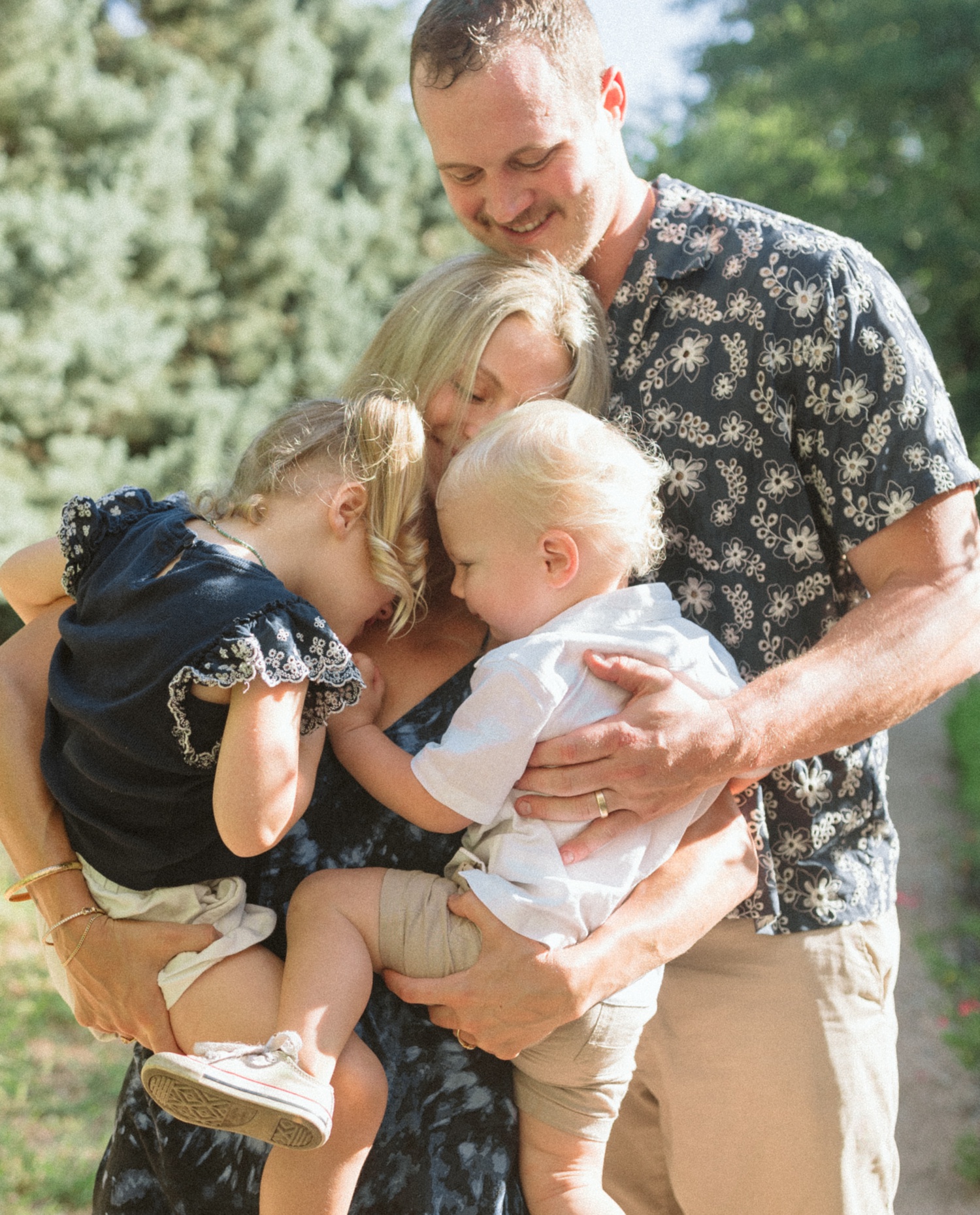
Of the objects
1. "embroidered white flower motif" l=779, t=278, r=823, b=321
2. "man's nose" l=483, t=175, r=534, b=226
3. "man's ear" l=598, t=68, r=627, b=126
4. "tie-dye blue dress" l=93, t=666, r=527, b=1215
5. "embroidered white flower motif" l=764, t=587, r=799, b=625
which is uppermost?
"man's ear" l=598, t=68, r=627, b=126

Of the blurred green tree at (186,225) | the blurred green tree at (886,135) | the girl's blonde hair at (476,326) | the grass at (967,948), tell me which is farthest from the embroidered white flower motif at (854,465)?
the blurred green tree at (886,135)

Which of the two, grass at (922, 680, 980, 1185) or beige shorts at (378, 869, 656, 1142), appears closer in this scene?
beige shorts at (378, 869, 656, 1142)

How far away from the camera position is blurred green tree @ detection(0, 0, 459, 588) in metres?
6.93

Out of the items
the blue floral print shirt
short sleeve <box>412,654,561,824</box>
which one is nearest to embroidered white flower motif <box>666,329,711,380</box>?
the blue floral print shirt

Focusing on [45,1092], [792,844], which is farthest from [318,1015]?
[45,1092]

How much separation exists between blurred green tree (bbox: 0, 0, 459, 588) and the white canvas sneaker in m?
5.65

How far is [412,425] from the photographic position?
6.43ft

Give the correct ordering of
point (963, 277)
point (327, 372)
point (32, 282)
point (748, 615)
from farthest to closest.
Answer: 1. point (963, 277)
2. point (327, 372)
3. point (32, 282)
4. point (748, 615)

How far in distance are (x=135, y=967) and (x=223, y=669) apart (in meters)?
0.56

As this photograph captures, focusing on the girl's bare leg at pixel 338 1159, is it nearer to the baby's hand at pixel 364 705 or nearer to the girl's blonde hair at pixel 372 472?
the baby's hand at pixel 364 705

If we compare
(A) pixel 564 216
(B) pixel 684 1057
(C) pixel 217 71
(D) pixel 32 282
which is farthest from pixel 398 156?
(B) pixel 684 1057

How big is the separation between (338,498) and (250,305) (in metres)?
7.74

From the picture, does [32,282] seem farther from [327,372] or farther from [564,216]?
[564,216]

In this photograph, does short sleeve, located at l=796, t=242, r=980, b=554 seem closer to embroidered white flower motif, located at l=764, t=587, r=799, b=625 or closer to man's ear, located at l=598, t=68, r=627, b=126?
embroidered white flower motif, located at l=764, t=587, r=799, b=625
